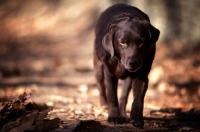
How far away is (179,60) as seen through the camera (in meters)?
11.8

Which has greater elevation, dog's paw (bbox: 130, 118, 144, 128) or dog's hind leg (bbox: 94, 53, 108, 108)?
dog's hind leg (bbox: 94, 53, 108, 108)

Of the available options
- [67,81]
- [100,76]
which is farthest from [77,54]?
[100,76]

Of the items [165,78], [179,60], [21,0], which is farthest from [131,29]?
[21,0]

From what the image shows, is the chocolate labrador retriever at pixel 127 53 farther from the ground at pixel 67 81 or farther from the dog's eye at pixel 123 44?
the ground at pixel 67 81

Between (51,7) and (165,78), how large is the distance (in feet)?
39.7

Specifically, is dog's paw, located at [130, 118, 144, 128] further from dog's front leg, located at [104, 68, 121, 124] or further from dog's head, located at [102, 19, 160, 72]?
dog's head, located at [102, 19, 160, 72]

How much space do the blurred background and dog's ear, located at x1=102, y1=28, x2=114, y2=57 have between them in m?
2.08

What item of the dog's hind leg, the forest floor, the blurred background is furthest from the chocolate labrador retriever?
the blurred background

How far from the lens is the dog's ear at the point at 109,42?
560 centimetres

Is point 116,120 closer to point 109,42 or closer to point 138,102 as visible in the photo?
point 138,102

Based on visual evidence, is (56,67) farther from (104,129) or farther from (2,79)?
(104,129)

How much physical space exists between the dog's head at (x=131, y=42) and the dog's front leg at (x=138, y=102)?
41cm

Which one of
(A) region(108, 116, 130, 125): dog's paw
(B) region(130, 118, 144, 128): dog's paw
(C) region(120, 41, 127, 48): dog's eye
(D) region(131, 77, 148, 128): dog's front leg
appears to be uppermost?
(C) region(120, 41, 127, 48): dog's eye

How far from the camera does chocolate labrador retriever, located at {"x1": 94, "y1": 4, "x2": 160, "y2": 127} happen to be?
5477mm
